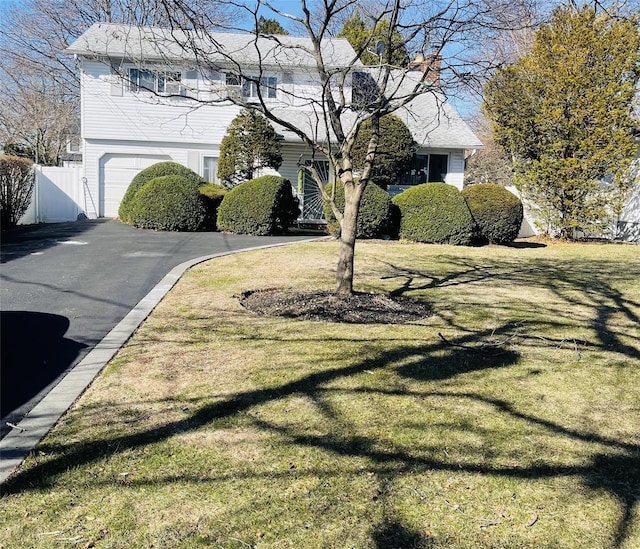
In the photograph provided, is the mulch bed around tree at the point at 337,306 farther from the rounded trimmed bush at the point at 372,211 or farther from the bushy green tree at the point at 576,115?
the bushy green tree at the point at 576,115

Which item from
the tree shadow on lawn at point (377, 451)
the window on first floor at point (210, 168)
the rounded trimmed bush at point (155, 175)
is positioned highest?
the window on first floor at point (210, 168)

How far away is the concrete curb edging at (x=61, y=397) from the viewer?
10.6 feet

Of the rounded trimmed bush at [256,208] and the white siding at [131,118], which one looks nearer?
the rounded trimmed bush at [256,208]

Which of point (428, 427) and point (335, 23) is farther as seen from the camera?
point (335, 23)

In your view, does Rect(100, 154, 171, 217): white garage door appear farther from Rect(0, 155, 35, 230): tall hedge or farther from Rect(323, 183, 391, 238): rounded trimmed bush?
Rect(323, 183, 391, 238): rounded trimmed bush

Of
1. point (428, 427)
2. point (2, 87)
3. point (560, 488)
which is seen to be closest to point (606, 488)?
point (560, 488)

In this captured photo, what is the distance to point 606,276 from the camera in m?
10.0

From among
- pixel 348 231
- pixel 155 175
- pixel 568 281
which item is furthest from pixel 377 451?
pixel 155 175

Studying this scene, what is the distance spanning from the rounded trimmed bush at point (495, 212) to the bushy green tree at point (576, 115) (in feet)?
4.52

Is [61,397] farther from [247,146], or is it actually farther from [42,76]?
[42,76]

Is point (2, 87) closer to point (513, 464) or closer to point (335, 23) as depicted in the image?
point (335, 23)

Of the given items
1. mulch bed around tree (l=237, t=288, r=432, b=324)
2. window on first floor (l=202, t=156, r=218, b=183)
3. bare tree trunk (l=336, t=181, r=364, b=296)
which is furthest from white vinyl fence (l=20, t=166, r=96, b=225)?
bare tree trunk (l=336, t=181, r=364, b=296)

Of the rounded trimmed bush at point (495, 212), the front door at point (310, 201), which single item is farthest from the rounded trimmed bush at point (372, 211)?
the front door at point (310, 201)

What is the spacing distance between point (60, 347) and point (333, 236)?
1014 centimetres
